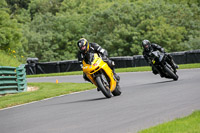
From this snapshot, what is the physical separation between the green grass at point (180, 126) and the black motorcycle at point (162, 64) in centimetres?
830

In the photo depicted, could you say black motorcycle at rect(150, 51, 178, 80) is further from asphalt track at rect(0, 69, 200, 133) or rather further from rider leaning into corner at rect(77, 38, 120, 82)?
asphalt track at rect(0, 69, 200, 133)

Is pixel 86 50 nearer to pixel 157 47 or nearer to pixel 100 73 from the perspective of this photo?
pixel 100 73

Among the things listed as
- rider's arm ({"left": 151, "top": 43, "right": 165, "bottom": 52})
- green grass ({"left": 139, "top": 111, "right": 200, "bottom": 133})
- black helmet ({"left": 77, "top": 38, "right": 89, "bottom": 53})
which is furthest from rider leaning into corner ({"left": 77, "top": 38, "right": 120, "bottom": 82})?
green grass ({"left": 139, "top": 111, "right": 200, "bottom": 133})

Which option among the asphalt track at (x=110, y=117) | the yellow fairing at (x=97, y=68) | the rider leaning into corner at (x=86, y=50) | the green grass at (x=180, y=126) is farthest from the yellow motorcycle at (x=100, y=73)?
the green grass at (x=180, y=126)

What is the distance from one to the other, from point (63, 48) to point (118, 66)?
107 feet

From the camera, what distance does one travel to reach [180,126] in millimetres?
5992

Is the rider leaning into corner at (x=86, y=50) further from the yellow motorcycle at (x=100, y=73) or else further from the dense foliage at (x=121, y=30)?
the dense foliage at (x=121, y=30)

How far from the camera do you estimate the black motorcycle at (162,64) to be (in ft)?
48.7

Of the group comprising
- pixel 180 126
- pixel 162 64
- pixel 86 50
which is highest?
pixel 86 50

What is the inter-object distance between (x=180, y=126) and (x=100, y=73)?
5164 mm

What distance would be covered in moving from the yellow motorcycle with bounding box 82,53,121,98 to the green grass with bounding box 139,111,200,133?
4.48 m

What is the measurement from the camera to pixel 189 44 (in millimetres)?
49375

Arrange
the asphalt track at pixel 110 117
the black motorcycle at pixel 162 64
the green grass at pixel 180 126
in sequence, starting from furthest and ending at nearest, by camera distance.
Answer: the black motorcycle at pixel 162 64
the asphalt track at pixel 110 117
the green grass at pixel 180 126

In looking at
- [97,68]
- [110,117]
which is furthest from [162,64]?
[110,117]
